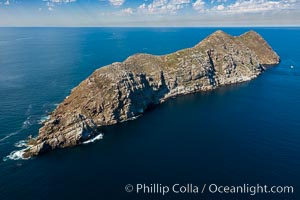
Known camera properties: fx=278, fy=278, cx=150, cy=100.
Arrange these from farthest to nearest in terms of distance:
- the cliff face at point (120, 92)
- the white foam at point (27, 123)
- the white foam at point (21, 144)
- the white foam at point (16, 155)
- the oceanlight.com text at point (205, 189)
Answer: the white foam at point (27, 123)
the cliff face at point (120, 92)
the white foam at point (21, 144)
the white foam at point (16, 155)
the oceanlight.com text at point (205, 189)

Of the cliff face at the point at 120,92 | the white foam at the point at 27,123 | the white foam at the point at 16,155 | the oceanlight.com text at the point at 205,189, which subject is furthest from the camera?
the white foam at the point at 27,123

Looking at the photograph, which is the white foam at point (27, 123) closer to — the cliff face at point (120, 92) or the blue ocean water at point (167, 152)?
the blue ocean water at point (167, 152)

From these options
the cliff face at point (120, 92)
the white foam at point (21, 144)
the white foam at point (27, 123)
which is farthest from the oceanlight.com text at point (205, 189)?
the white foam at point (27, 123)

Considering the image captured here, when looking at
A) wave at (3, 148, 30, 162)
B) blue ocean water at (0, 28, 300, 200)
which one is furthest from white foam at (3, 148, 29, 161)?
blue ocean water at (0, 28, 300, 200)

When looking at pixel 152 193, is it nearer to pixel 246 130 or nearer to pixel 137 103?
pixel 246 130

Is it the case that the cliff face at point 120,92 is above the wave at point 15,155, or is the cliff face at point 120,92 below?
above

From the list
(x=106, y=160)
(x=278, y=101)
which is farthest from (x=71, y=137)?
(x=278, y=101)

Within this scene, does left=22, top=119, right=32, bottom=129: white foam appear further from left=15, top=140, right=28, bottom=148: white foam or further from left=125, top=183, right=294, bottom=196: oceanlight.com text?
left=125, top=183, right=294, bottom=196: oceanlight.com text

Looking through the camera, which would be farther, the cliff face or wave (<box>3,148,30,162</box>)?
the cliff face

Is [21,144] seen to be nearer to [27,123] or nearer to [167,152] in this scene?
[27,123]
